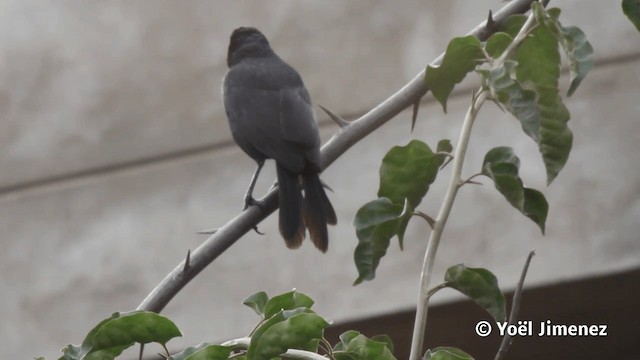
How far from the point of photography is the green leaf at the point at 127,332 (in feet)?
6.00

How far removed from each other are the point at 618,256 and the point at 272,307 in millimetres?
4880

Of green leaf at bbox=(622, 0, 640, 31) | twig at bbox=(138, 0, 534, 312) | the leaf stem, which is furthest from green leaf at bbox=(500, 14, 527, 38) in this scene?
the leaf stem

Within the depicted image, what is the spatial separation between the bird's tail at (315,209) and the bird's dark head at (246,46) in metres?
0.96

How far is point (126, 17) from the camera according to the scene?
24.1ft

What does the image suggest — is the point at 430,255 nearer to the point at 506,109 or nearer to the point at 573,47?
the point at 506,109

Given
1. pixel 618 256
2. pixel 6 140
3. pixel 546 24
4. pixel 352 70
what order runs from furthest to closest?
1. pixel 6 140
2. pixel 352 70
3. pixel 618 256
4. pixel 546 24

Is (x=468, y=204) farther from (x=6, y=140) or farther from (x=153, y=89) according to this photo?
(x=6, y=140)

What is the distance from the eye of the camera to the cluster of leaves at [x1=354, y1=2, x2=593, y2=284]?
72.9 inches

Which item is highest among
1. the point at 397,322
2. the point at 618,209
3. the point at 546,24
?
the point at 546,24

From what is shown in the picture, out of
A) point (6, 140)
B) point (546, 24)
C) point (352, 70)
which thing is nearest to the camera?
point (546, 24)

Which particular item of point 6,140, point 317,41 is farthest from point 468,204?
point 6,140

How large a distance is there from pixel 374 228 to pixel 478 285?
21 centimetres

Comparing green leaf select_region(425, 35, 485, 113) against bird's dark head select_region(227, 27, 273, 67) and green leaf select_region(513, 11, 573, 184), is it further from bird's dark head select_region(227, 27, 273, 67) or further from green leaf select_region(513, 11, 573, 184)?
bird's dark head select_region(227, 27, 273, 67)

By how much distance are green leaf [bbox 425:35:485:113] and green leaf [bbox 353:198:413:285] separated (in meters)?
0.21
